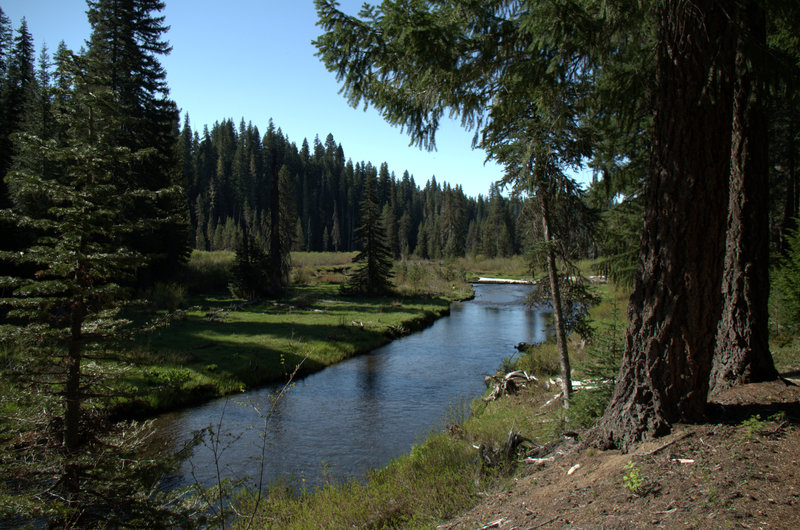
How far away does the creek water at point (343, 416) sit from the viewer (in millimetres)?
9227

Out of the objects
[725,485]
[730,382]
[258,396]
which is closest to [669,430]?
[725,485]

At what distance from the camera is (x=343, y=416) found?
12195 millimetres

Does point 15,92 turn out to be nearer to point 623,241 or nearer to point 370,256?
point 370,256

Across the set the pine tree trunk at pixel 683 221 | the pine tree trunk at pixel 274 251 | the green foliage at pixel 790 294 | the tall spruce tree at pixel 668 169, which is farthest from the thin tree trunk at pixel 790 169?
the pine tree trunk at pixel 274 251

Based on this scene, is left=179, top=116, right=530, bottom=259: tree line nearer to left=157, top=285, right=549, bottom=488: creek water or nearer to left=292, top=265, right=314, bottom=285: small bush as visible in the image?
left=292, top=265, right=314, bottom=285: small bush

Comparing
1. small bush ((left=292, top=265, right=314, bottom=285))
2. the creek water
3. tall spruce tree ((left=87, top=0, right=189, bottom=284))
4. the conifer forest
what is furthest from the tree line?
the conifer forest

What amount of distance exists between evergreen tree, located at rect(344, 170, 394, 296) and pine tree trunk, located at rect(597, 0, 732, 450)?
32.5 m

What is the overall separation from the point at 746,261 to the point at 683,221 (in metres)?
2.83

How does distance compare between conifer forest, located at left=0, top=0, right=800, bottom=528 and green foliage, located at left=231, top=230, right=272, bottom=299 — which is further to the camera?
green foliage, located at left=231, top=230, right=272, bottom=299

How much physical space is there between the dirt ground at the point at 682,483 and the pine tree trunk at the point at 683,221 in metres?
0.37

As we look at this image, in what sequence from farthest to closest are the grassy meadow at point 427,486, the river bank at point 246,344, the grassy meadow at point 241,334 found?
the grassy meadow at point 241,334 < the river bank at point 246,344 < the grassy meadow at point 427,486

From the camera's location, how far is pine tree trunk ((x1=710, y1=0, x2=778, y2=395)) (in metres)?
6.20

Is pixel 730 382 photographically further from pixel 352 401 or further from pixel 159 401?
pixel 159 401

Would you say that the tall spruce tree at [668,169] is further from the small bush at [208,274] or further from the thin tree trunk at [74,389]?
the small bush at [208,274]
